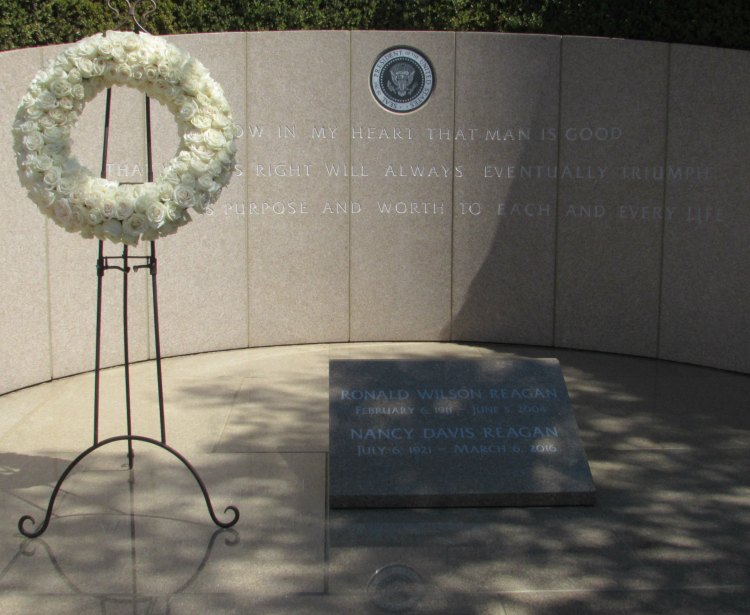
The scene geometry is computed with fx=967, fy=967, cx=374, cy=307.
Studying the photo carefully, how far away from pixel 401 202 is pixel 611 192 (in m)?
1.69

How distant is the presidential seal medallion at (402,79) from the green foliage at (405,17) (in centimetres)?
141

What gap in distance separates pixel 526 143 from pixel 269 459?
3.82m

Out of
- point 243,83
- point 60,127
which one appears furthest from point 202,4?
point 60,127

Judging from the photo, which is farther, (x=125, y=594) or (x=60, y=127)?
(x=60, y=127)

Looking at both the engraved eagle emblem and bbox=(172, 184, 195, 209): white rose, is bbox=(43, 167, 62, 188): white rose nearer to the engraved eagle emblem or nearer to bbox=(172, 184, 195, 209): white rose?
bbox=(172, 184, 195, 209): white rose

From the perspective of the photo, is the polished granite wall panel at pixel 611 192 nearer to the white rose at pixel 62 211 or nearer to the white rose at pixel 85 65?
the white rose at pixel 85 65

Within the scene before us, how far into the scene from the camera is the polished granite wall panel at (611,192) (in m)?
7.60

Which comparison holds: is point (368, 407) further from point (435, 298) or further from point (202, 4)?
point (202, 4)

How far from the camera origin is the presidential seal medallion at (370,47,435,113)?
7828mm

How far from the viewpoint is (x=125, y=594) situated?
3746 millimetres

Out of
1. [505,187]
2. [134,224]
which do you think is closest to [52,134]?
[134,224]

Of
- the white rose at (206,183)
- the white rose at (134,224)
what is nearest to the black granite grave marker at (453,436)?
the white rose at (206,183)

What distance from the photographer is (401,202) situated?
26.2 feet

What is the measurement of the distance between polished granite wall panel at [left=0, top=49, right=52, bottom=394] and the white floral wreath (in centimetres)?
235
